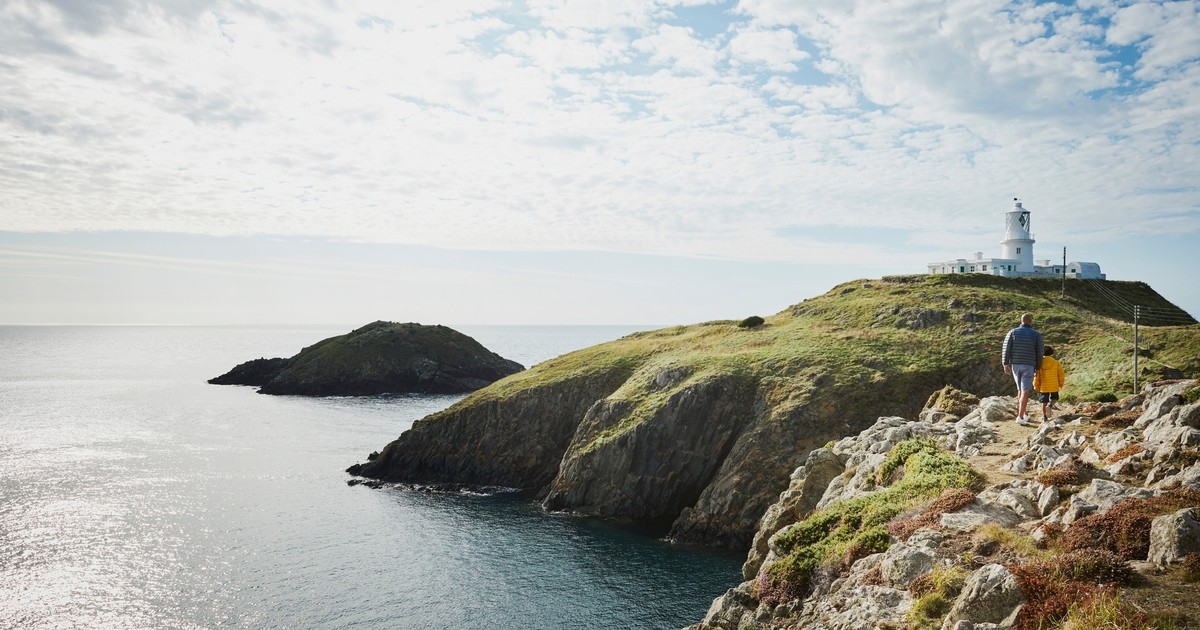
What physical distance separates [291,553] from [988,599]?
57176 mm

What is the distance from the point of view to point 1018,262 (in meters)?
112

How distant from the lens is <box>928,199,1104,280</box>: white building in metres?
109

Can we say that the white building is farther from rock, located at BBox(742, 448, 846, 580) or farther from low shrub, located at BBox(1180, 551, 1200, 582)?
low shrub, located at BBox(1180, 551, 1200, 582)

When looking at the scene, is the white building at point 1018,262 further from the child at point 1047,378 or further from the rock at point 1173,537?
the rock at point 1173,537

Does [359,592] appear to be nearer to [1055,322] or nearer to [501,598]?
[501,598]

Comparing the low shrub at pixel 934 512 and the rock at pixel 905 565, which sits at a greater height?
the low shrub at pixel 934 512

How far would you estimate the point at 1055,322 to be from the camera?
7900 centimetres

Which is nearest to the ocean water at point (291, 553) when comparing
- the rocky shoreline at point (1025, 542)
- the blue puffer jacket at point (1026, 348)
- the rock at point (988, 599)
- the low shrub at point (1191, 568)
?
the rocky shoreline at point (1025, 542)

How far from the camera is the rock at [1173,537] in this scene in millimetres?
15102

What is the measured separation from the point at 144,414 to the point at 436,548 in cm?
10776

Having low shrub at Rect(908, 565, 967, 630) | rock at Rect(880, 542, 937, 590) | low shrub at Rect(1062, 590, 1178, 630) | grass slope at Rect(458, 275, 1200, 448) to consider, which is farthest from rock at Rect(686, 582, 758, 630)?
grass slope at Rect(458, 275, 1200, 448)

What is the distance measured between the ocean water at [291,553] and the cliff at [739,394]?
19.0ft

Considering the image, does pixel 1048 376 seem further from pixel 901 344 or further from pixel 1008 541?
pixel 901 344

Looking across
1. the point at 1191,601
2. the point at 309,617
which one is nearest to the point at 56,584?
the point at 309,617
